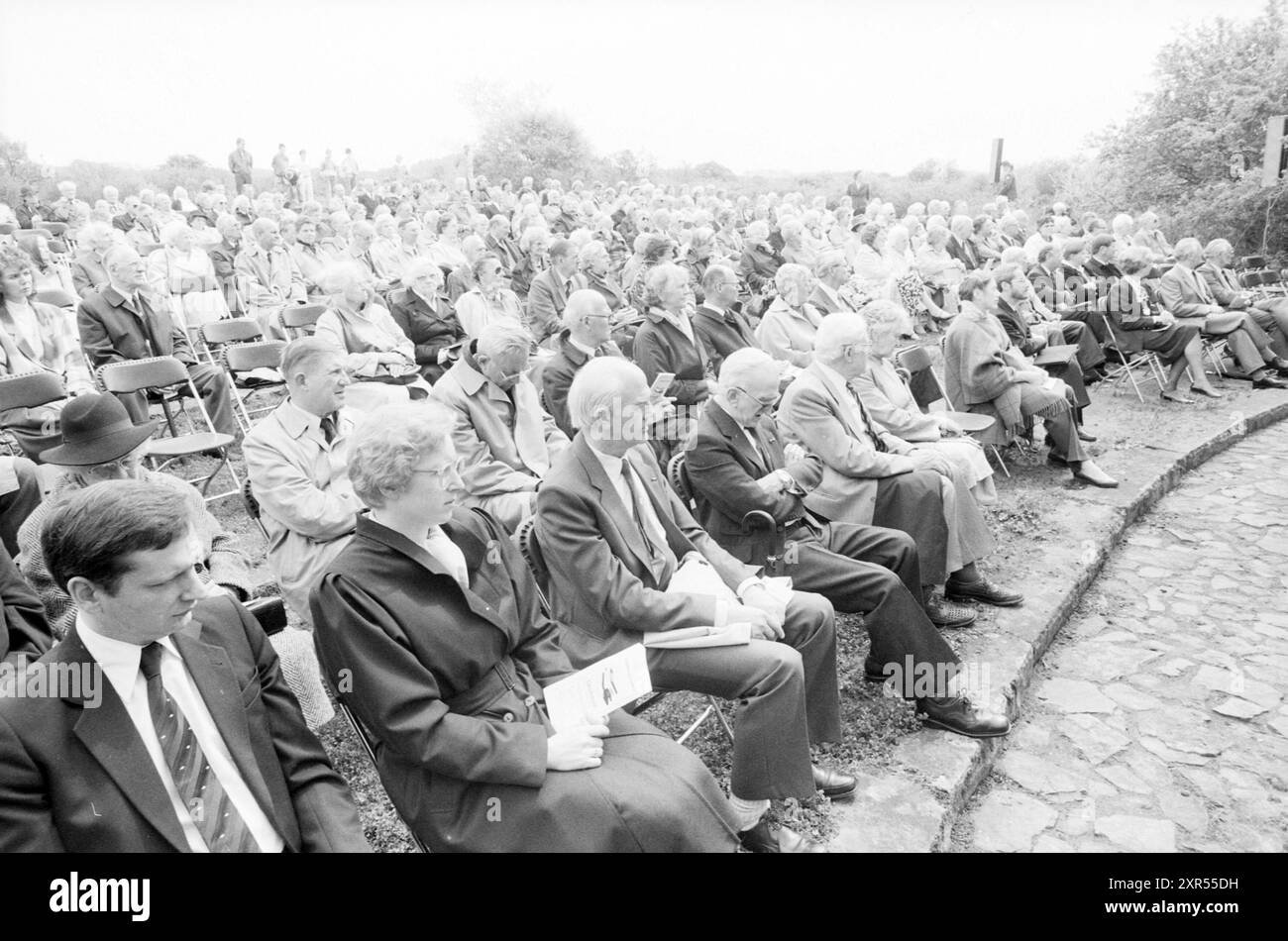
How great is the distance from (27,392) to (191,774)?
367cm

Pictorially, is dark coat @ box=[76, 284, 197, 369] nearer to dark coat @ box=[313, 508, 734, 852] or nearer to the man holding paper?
the man holding paper

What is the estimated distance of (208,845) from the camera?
185 centimetres

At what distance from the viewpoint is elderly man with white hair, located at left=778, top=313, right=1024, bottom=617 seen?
4.28 m

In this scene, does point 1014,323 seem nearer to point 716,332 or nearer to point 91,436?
point 716,332

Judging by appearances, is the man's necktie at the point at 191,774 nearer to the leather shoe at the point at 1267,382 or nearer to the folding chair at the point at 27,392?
the folding chair at the point at 27,392

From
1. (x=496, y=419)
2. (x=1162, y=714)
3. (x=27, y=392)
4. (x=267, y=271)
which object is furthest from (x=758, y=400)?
(x=267, y=271)

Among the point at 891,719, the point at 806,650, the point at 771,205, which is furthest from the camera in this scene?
the point at 771,205

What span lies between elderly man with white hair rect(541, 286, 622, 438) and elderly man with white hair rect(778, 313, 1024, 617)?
142 centimetres

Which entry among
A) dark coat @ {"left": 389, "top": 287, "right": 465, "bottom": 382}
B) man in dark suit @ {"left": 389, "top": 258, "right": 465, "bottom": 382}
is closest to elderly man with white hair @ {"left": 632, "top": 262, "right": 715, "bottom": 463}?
man in dark suit @ {"left": 389, "top": 258, "right": 465, "bottom": 382}

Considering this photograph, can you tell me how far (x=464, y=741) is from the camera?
2133mm

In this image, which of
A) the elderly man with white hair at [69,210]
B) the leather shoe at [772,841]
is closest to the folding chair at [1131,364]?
the leather shoe at [772,841]

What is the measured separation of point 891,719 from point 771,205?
18571 mm
